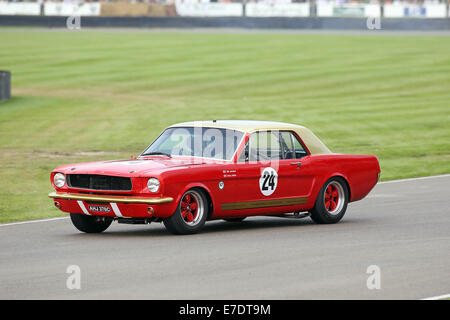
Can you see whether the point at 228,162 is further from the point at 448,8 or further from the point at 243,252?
the point at 448,8

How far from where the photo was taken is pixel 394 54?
147ft

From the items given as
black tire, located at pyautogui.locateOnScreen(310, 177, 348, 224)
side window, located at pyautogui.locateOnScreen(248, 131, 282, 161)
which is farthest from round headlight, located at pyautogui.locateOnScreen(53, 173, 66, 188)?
black tire, located at pyautogui.locateOnScreen(310, 177, 348, 224)

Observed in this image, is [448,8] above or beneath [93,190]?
above

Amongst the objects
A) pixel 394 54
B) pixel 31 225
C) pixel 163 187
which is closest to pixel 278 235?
pixel 163 187

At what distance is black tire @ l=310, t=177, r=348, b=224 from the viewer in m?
12.1

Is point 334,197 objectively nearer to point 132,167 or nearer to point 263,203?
point 263,203

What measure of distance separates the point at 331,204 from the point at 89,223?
312cm

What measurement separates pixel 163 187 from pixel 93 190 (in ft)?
2.93

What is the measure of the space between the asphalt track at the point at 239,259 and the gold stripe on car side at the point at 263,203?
12.2 inches

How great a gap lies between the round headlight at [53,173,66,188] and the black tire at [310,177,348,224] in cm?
314

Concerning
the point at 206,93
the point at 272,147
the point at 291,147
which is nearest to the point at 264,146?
the point at 272,147

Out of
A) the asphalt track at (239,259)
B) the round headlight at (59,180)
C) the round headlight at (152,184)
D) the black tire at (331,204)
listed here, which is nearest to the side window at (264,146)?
the black tire at (331,204)

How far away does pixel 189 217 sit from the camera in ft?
35.9

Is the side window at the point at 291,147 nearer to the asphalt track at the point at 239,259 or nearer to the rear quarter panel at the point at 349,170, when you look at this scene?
the rear quarter panel at the point at 349,170
